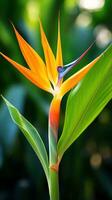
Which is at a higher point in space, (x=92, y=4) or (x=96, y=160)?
(x=92, y=4)

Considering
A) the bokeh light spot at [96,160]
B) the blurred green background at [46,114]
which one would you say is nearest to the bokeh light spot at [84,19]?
the blurred green background at [46,114]

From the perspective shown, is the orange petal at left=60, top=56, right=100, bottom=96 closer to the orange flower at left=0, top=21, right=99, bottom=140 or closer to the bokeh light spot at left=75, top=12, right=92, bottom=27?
the orange flower at left=0, top=21, right=99, bottom=140

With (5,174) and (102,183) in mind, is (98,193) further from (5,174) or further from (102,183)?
(5,174)

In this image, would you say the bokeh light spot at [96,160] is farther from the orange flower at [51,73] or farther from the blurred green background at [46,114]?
the orange flower at [51,73]

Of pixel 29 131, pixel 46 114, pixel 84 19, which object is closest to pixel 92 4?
pixel 84 19

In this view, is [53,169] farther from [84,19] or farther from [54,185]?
[84,19]
